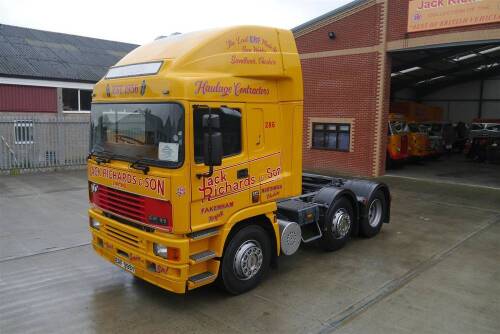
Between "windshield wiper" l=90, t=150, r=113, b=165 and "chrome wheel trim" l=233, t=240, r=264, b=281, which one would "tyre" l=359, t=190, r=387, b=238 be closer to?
"chrome wheel trim" l=233, t=240, r=264, b=281

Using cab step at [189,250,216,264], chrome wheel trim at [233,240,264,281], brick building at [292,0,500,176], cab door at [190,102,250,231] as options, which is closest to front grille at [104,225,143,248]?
cab step at [189,250,216,264]

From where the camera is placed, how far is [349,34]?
52.5ft

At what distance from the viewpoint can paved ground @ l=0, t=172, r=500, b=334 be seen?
4848 mm

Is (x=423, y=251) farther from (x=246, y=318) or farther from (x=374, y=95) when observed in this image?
(x=374, y=95)

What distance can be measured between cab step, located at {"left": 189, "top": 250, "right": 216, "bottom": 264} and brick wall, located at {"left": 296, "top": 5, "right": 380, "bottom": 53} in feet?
41.2

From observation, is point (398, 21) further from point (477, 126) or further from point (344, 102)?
point (477, 126)

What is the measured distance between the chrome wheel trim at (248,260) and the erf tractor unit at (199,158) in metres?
0.01

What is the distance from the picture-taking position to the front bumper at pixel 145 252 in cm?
478

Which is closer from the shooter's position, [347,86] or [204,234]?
[204,234]

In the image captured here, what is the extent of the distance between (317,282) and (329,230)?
3.89 ft

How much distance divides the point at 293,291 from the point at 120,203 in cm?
252

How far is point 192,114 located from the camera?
4.71 metres

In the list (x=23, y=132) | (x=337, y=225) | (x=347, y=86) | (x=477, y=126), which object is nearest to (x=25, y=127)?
(x=23, y=132)

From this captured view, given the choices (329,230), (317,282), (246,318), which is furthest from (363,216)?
(246,318)
